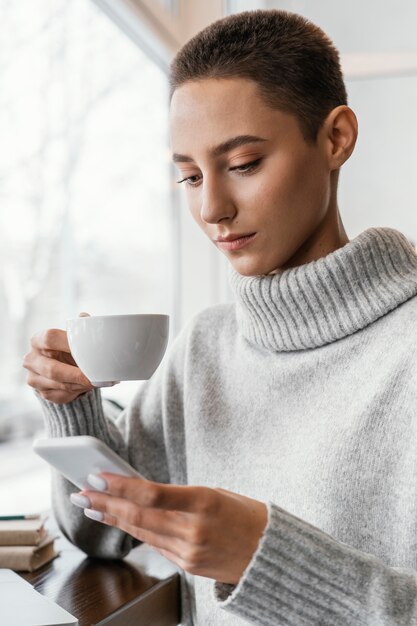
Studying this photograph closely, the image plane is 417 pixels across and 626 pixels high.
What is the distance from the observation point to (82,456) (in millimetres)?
738

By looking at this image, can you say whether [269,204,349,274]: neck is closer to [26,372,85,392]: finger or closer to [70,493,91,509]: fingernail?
[26,372,85,392]: finger

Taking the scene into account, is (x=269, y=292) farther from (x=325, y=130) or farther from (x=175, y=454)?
(x=175, y=454)

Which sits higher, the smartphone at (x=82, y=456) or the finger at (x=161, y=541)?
the smartphone at (x=82, y=456)

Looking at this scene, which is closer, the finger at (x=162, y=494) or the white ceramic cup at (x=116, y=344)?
the finger at (x=162, y=494)

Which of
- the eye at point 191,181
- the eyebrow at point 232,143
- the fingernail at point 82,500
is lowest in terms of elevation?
the fingernail at point 82,500

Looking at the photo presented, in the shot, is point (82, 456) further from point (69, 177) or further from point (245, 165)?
point (69, 177)

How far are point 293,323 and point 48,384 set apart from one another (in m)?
0.36

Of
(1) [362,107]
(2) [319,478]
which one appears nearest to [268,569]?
(2) [319,478]

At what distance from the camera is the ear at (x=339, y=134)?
1039mm

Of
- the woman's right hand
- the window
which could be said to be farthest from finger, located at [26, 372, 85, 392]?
the window

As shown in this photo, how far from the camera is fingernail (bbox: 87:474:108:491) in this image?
708 mm

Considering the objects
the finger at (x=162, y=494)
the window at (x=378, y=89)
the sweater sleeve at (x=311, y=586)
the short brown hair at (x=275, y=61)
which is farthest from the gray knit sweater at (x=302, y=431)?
the window at (x=378, y=89)

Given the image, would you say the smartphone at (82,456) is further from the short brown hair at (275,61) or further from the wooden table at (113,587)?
the short brown hair at (275,61)

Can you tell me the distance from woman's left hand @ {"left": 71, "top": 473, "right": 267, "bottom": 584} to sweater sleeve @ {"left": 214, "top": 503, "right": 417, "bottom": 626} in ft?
0.11
